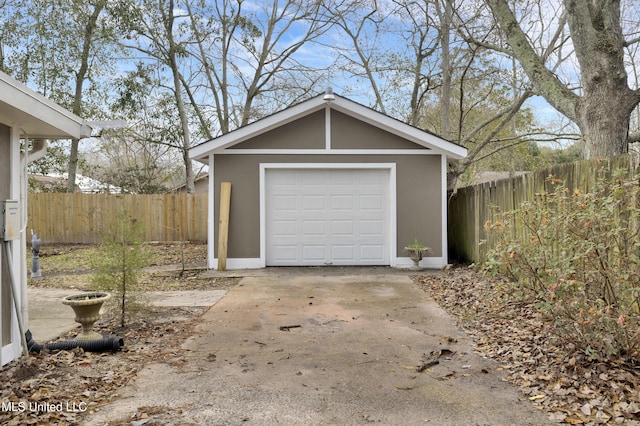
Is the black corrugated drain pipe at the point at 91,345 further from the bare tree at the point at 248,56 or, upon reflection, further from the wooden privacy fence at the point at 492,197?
the bare tree at the point at 248,56

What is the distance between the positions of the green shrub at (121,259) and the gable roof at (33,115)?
3.51 ft

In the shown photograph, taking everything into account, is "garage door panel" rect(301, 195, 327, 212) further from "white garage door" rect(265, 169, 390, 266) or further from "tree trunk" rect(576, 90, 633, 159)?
"tree trunk" rect(576, 90, 633, 159)

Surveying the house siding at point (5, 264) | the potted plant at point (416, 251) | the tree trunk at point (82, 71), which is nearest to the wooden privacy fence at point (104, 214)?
the tree trunk at point (82, 71)

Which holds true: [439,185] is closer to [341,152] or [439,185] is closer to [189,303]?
[341,152]

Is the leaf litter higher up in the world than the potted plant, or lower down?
lower down

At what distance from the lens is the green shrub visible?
4832 mm

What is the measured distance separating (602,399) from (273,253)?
7172 mm

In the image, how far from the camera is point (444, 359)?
396 centimetres

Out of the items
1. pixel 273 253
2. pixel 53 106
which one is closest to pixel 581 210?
pixel 53 106

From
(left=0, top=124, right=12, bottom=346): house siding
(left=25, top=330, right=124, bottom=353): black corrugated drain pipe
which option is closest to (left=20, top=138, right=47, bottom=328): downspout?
(left=0, top=124, right=12, bottom=346): house siding

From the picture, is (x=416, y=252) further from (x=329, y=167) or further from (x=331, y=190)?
(x=329, y=167)

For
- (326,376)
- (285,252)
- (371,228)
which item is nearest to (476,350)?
(326,376)

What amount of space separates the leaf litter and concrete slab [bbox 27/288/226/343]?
3685 mm

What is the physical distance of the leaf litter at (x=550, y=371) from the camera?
2.87 meters
